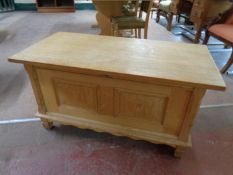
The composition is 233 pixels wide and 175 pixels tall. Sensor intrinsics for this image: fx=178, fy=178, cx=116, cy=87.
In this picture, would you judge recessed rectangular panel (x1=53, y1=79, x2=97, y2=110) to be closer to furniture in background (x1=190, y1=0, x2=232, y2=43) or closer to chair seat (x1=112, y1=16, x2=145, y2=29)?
chair seat (x1=112, y1=16, x2=145, y2=29)

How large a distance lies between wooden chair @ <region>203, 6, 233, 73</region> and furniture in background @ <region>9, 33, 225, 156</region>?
3.49ft

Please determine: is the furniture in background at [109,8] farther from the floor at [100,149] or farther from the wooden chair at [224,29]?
the floor at [100,149]

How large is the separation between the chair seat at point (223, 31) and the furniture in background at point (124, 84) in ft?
3.36

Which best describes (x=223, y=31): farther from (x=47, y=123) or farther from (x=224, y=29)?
(x=47, y=123)

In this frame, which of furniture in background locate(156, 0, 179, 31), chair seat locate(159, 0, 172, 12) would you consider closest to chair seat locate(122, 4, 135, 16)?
furniture in background locate(156, 0, 179, 31)

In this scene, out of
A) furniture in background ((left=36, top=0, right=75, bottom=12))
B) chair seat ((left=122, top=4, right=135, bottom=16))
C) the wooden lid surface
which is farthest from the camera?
furniture in background ((left=36, top=0, right=75, bottom=12))

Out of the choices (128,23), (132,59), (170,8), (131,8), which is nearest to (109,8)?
(128,23)

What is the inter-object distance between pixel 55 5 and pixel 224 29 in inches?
181

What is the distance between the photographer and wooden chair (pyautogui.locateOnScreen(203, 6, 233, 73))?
1956 millimetres

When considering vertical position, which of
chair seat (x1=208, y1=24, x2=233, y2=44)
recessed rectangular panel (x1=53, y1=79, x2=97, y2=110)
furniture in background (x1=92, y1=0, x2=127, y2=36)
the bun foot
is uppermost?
furniture in background (x1=92, y1=0, x2=127, y2=36)

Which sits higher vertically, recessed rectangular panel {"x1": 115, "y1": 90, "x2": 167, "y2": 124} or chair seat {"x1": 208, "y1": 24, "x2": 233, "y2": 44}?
chair seat {"x1": 208, "y1": 24, "x2": 233, "y2": 44}

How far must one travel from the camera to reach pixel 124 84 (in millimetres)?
935

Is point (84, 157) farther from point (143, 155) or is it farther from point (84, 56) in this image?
point (84, 56)

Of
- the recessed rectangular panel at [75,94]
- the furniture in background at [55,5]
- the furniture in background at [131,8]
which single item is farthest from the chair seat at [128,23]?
the furniture in background at [55,5]
